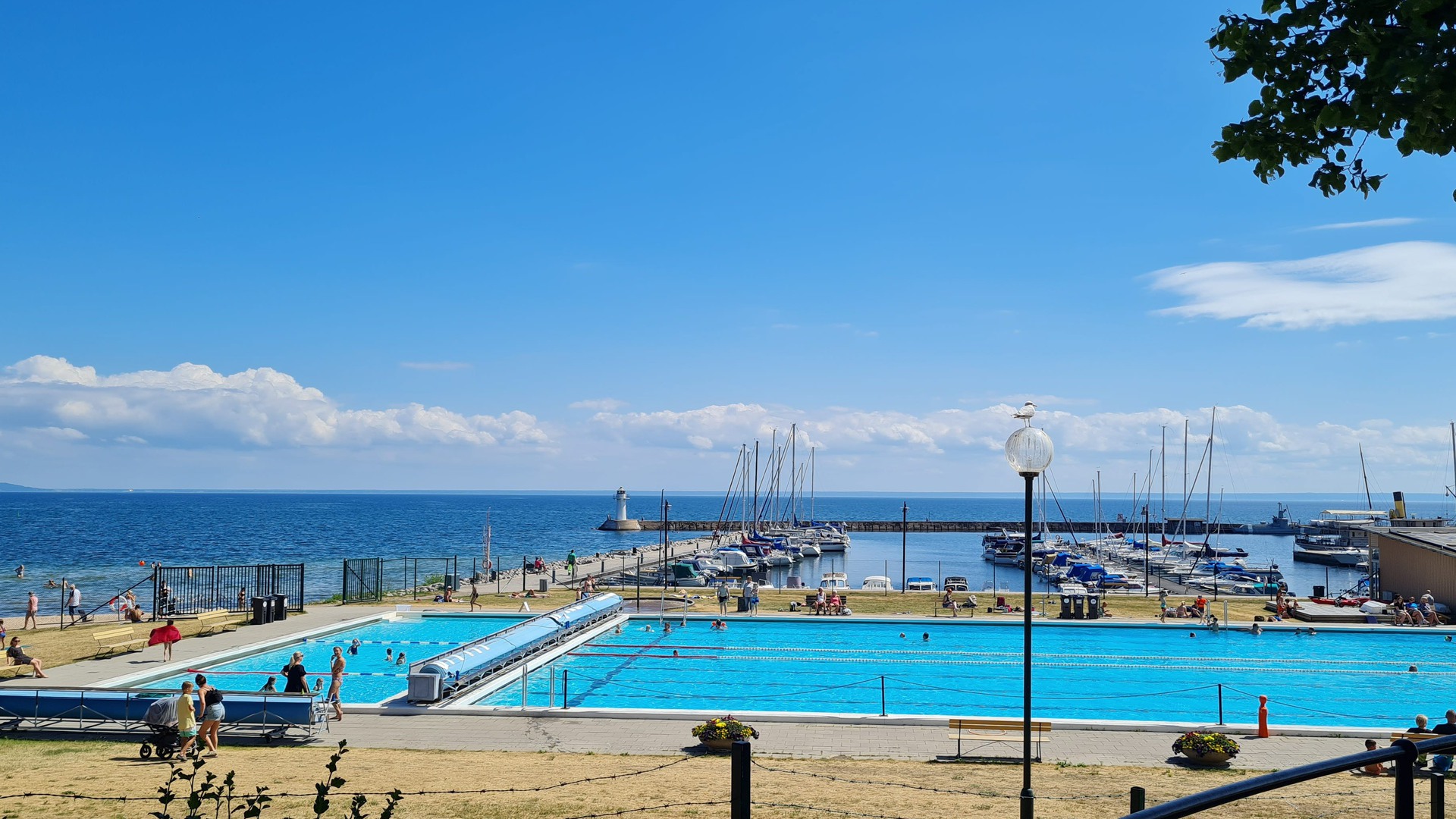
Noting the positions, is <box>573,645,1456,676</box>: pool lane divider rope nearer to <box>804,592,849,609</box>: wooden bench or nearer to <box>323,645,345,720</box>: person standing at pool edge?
<box>804,592,849,609</box>: wooden bench

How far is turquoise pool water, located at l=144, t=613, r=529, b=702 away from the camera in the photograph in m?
26.3

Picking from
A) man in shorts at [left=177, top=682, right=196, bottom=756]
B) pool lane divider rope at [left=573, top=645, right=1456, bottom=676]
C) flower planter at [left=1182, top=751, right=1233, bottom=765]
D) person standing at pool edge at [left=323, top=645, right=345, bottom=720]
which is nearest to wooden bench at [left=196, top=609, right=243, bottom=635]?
pool lane divider rope at [left=573, top=645, right=1456, bottom=676]

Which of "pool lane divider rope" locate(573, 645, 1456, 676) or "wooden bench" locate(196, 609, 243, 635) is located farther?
"wooden bench" locate(196, 609, 243, 635)

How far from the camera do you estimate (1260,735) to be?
19.5 meters

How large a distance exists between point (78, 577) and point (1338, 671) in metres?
81.5

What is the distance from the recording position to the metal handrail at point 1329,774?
122 inches

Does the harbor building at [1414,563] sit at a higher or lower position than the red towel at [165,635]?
higher

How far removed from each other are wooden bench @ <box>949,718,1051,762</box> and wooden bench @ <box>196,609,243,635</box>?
24.6 meters

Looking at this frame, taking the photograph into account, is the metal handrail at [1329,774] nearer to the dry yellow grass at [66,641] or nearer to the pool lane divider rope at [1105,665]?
the pool lane divider rope at [1105,665]

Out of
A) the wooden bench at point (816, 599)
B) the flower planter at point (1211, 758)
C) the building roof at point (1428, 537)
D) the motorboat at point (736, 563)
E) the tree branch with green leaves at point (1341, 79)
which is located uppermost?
the tree branch with green leaves at point (1341, 79)

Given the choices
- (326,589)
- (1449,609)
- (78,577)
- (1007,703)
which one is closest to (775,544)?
(326,589)

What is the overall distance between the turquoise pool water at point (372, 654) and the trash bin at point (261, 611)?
99.3 inches

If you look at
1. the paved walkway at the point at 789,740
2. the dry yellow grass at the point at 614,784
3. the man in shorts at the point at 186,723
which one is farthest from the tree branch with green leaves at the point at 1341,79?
the man in shorts at the point at 186,723

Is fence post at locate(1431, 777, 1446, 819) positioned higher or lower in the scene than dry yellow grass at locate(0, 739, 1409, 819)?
higher
